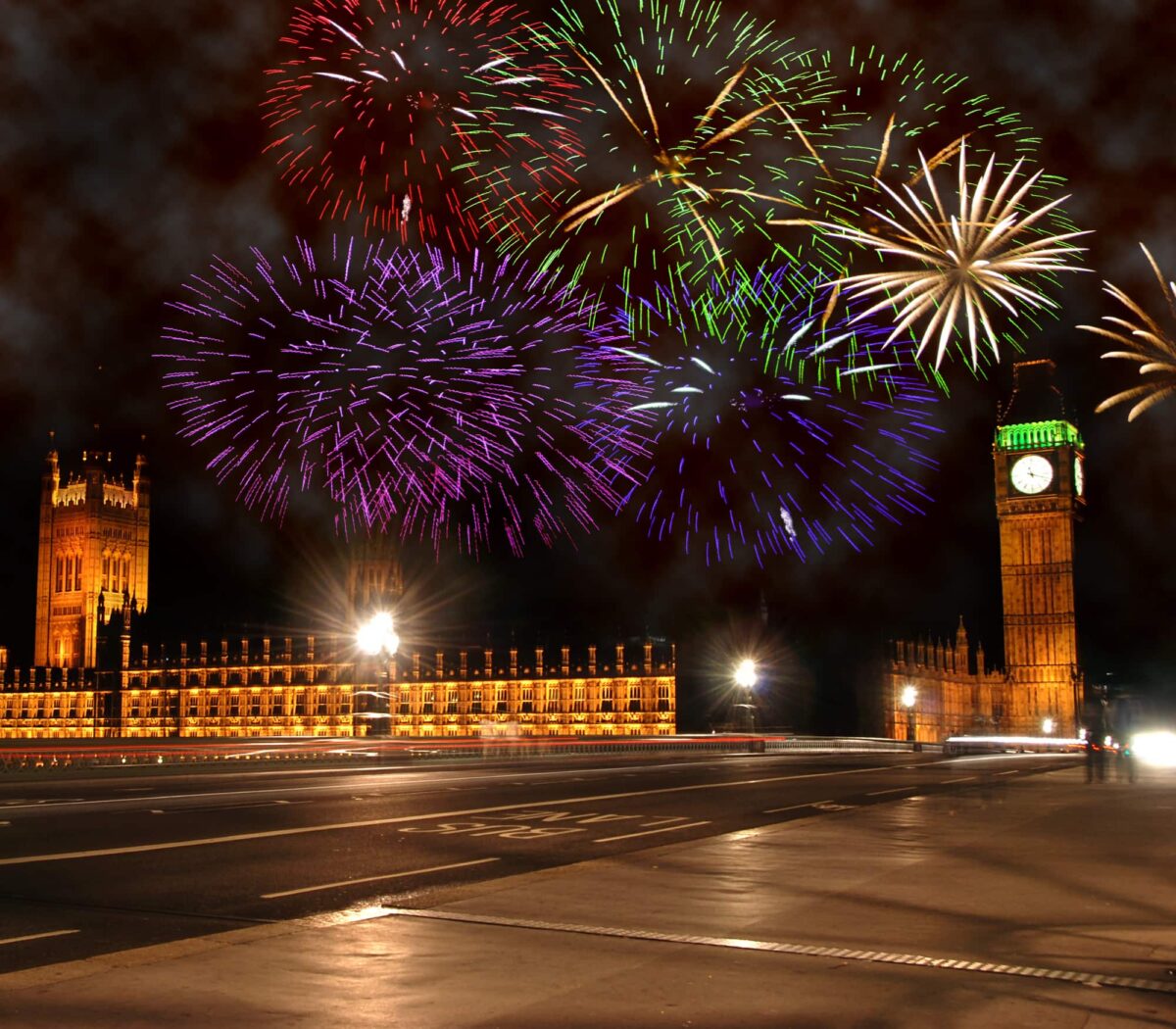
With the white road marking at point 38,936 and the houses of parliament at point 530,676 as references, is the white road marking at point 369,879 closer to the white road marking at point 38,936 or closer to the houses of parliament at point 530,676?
the white road marking at point 38,936

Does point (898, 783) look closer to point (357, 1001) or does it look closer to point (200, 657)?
point (357, 1001)

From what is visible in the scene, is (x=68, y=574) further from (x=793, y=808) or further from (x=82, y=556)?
(x=793, y=808)

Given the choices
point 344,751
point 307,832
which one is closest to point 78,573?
point 344,751

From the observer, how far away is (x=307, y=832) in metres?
18.7

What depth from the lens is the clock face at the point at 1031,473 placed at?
145 meters

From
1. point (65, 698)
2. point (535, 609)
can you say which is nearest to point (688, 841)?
point (535, 609)

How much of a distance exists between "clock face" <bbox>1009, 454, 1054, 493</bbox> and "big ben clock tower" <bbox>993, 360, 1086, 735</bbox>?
11cm

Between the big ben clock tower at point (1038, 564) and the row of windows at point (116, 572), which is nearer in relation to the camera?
the big ben clock tower at point (1038, 564)

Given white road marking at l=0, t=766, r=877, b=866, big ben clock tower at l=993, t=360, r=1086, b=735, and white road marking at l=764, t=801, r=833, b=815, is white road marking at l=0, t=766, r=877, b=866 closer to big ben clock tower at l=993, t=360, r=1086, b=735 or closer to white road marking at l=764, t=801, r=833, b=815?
white road marking at l=764, t=801, r=833, b=815

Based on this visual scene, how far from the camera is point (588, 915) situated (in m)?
11.2

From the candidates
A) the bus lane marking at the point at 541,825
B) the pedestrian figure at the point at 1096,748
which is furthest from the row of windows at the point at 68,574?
the bus lane marking at the point at 541,825

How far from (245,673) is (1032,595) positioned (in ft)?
280

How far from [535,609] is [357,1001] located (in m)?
123

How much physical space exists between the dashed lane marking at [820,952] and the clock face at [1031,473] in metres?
144
